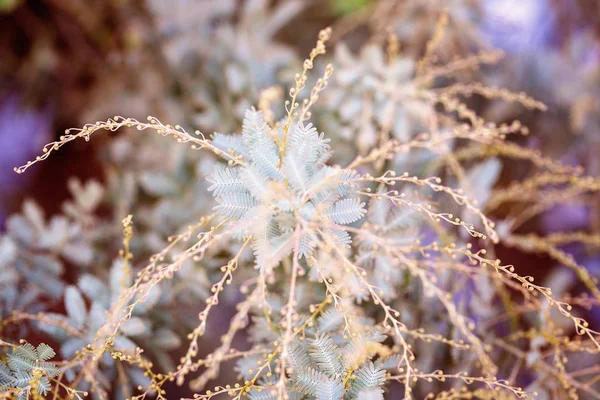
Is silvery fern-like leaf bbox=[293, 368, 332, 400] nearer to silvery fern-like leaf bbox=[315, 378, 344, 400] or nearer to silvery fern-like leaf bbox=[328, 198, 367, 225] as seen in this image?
silvery fern-like leaf bbox=[315, 378, 344, 400]

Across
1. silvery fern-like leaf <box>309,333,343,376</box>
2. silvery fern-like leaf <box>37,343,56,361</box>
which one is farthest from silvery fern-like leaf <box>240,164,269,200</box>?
silvery fern-like leaf <box>37,343,56,361</box>

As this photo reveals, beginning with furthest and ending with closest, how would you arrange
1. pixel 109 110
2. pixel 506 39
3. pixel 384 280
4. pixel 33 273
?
pixel 506 39, pixel 109 110, pixel 33 273, pixel 384 280

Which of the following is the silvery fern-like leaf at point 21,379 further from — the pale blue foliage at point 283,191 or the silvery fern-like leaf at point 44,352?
the pale blue foliage at point 283,191

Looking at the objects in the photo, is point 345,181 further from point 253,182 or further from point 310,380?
point 310,380

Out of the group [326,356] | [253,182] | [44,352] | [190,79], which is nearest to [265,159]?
[253,182]

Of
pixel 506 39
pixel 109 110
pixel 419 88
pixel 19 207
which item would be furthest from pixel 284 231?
pixel 19 207

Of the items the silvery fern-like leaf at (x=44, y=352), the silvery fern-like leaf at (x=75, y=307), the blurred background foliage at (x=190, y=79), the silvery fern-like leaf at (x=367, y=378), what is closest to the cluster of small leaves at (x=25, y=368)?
the silvery fern-like leaf at (x=44, y=352)

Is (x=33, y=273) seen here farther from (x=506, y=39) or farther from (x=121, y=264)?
(x=506, y=39)
